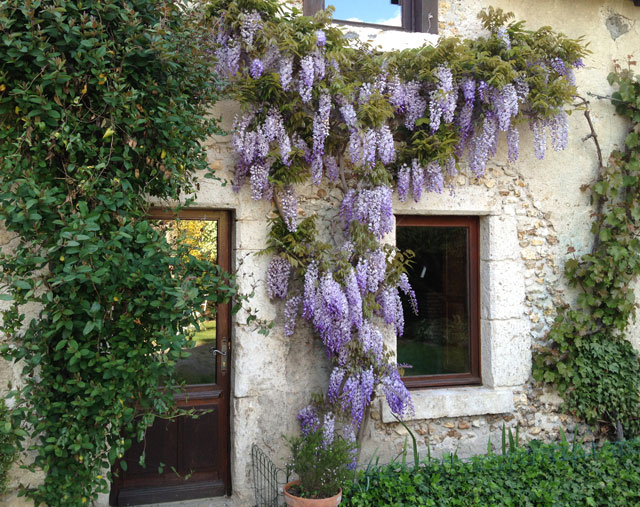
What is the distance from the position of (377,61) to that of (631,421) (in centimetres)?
327

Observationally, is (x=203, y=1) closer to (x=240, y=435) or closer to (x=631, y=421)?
(x=240, y=435)

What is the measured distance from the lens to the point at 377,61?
3.60 metres

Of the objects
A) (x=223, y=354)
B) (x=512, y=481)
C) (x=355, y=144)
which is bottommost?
(x=512, y=481)

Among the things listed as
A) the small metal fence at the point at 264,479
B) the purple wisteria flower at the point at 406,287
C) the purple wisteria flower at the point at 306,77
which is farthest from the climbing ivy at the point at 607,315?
the purple wisteria flower at the point at 306,77

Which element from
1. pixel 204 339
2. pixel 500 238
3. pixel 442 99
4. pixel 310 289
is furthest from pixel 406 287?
pixel 204 339

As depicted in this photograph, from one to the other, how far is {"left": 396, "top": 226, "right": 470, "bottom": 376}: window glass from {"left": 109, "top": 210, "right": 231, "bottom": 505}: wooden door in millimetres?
1306

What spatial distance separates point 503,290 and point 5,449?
328 cm

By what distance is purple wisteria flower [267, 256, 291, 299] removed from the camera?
3.46 metres

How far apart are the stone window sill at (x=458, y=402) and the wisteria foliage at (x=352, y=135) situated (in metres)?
0.15

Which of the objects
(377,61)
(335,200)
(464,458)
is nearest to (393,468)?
(464,458)

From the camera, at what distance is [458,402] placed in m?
3.86

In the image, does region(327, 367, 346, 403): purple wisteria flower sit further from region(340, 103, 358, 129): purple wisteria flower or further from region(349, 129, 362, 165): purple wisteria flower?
region(340, 103, 358, 129): purple wisteria flower

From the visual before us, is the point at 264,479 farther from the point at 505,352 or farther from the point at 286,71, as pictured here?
the point at 286,71

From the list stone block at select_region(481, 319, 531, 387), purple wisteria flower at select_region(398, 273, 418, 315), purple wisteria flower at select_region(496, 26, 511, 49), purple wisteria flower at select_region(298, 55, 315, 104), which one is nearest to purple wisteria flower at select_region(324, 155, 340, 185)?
purple wisteria flower at select_region(298, 55, 315, 104)
